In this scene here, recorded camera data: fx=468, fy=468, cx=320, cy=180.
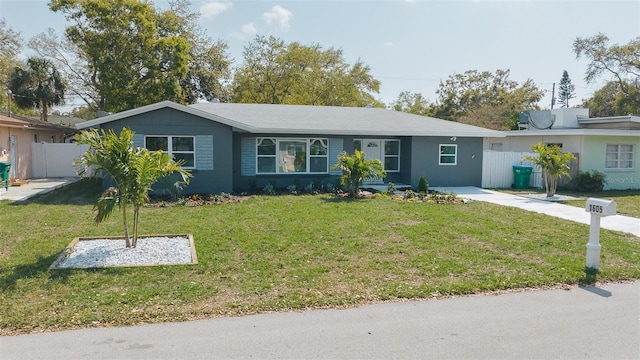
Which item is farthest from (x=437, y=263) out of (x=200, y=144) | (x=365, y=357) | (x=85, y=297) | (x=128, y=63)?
(x=128, y=63)

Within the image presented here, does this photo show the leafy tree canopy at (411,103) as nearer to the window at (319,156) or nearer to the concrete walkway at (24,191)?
the window at (319,156)

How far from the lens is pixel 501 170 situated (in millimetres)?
19766

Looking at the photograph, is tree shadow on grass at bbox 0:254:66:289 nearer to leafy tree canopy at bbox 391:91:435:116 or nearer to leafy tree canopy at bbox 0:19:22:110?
leafy tree canopy at bbox 0:19:22:110

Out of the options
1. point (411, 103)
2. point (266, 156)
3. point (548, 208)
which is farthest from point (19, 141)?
point (411, 103)

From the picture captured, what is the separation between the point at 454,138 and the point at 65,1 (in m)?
21.7

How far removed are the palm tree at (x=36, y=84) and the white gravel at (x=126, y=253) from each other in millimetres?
27638

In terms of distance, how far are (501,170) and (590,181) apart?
3.31 m

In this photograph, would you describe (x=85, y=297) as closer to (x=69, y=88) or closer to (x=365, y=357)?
(x=365, y=357)

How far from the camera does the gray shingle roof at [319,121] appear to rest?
51.4 ft

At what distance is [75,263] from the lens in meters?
6.98

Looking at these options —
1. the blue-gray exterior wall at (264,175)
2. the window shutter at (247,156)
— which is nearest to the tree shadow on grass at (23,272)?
the blue-gray exterior wall at (264,175)

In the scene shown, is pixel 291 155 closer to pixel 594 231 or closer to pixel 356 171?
pixel 356 171

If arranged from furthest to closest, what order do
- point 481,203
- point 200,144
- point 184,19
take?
point 184,19
point 200,144
point 481,203

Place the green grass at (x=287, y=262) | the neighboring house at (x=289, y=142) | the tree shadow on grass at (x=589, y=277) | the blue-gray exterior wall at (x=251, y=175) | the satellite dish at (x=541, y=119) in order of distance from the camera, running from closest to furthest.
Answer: the green grass at (x=287, y=262) → the tree shadow on grass at (x=589, y=277) → the neighboring house at (x=289, y=142) → the blue-gray exterior wall at (x=251, y=175) → the satellite dish at (x=541, y=119)
